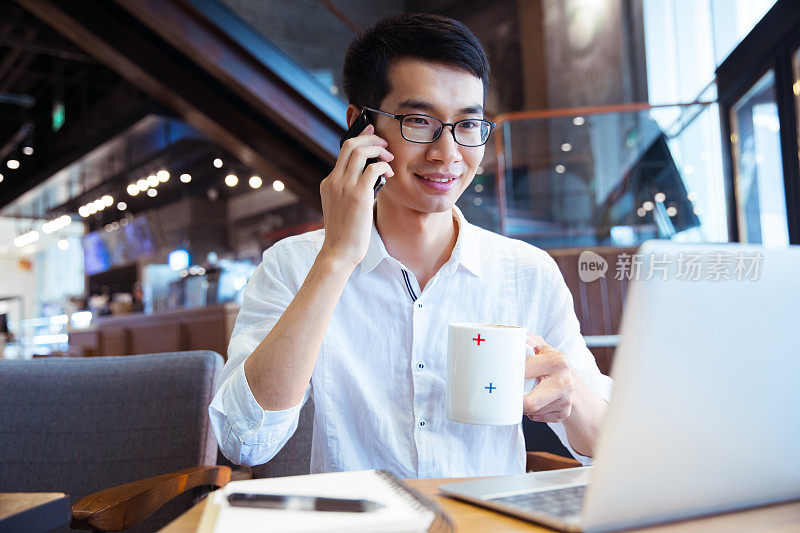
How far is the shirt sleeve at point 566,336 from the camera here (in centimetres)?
127

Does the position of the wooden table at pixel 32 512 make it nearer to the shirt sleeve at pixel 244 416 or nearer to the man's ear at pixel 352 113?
the shirt sleeve at pixel 244 416

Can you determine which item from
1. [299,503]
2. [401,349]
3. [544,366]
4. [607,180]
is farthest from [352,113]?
[607,180]

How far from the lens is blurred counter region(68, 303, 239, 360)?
488cm

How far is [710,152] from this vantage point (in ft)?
17.0

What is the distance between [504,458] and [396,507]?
0.70 meters

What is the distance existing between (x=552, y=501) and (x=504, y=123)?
5.20 meters

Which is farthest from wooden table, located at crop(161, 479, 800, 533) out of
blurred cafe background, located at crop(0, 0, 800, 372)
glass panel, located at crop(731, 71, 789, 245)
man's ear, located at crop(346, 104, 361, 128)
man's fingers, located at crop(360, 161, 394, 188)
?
glass panel, located at crop(731, 71, 789, 245)

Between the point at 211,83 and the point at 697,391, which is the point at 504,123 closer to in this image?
the point at 211,83

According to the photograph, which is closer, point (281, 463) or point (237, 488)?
point (237, 488)

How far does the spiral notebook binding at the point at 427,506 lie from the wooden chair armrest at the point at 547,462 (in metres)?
0.76

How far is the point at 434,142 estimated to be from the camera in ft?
4.07

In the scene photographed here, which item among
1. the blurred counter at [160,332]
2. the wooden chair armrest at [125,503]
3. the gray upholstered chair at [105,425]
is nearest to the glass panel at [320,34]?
the blurred counter at [160,332]

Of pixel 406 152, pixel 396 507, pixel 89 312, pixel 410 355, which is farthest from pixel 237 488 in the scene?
pixel 89 312

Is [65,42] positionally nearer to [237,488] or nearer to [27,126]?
[27,126]
